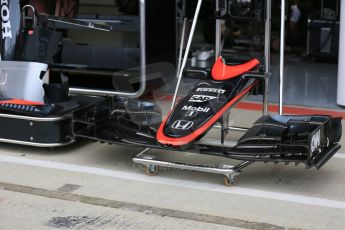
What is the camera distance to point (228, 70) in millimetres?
6328

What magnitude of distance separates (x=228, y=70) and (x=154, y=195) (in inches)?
60.2

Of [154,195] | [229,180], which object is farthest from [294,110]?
[154,195]

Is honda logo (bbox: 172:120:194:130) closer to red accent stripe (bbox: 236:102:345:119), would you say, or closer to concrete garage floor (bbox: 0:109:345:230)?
concrete garage floor (bbox: 0:109:345:230)

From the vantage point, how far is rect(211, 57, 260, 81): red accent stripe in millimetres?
6262

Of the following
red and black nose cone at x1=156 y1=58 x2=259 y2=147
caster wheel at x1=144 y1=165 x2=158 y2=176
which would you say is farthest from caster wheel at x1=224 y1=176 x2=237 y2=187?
caster wheel at x1=144 y1=165 x2=158 y2=176

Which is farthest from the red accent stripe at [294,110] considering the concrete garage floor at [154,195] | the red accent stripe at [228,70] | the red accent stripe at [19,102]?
the red accent stripe at [19,102]

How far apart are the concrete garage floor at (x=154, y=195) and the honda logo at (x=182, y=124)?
1.70 ft

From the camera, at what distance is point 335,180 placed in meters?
5.89

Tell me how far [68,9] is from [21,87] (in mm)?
2629

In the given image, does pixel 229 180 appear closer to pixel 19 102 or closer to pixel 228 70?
pixel 228 70

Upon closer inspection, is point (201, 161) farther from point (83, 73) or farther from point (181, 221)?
point (83, 73)

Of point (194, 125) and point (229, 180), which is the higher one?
point (194, 125)

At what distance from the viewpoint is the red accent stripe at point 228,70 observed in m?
6.26

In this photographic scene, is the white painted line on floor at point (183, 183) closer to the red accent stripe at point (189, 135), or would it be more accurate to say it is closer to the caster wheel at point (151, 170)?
the caster wheel at point (151, 170)
